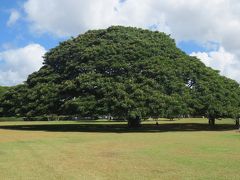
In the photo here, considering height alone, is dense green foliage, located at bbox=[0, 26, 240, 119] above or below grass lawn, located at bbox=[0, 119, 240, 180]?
above

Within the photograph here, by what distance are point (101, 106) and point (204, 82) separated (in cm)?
1053

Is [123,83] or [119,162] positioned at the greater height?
[123,83]

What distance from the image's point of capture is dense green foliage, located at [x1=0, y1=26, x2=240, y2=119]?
3716cm

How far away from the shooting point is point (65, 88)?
132 ft

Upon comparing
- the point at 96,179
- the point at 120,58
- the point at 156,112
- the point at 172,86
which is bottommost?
the point at 96,179

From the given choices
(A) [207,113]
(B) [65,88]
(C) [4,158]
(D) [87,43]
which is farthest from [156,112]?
(C) [4,158]

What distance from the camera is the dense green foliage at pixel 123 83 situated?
122ft

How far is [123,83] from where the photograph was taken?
125ft

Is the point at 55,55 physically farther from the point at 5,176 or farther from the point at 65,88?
the point at 5,176

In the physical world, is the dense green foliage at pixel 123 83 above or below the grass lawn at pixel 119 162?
above

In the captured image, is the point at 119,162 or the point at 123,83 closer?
the point at 119,162

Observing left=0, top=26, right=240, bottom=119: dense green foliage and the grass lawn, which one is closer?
the grass lawn

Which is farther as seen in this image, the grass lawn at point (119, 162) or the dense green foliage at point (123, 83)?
the dense green foliage at point (123, 83)

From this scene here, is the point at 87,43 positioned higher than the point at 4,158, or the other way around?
the point at 87,43
